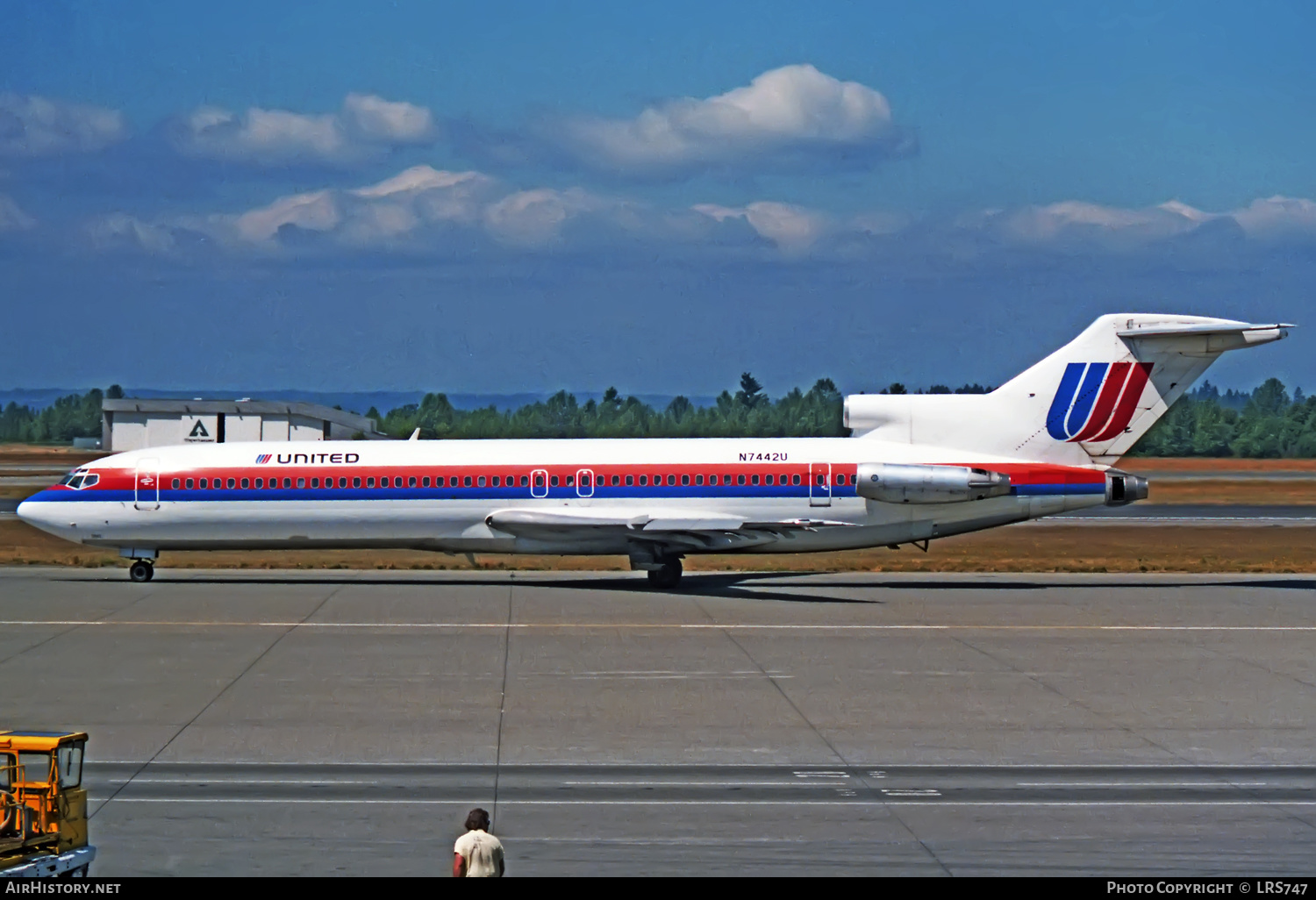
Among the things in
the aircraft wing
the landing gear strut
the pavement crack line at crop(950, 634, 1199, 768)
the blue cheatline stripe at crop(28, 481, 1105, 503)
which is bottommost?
the pavement crack line at crop(950, 634, 1199, 768)

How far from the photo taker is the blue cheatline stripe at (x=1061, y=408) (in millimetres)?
34531

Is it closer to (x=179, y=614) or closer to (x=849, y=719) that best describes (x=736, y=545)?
(x=179, y=614)

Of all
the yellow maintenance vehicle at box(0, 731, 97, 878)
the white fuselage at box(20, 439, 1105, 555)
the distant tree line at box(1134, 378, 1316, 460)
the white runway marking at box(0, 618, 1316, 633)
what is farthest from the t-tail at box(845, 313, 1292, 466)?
the distant tree line at box(1134, 378, 1316, 460)

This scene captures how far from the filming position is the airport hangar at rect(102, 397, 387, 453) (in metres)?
86.3

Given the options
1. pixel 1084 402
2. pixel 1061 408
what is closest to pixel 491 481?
pixel 1061 408

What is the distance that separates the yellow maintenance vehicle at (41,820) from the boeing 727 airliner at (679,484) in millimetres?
22997

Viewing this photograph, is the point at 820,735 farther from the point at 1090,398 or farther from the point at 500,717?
the point at 1090,398

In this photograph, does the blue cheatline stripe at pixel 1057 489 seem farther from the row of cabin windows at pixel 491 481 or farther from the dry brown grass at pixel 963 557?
the dry brown grass at pixel 963 557

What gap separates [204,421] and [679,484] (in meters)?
60.9

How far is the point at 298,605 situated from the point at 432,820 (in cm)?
1768

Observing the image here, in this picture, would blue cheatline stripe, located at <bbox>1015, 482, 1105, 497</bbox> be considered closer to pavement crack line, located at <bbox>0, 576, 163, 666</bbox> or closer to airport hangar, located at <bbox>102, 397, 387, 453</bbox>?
pavement crack line, located at <bbox>0, 576, 163, 666</bbox>

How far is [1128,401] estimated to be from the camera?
34.6 meters

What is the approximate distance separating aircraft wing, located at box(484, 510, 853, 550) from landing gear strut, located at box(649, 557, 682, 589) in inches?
14.3
